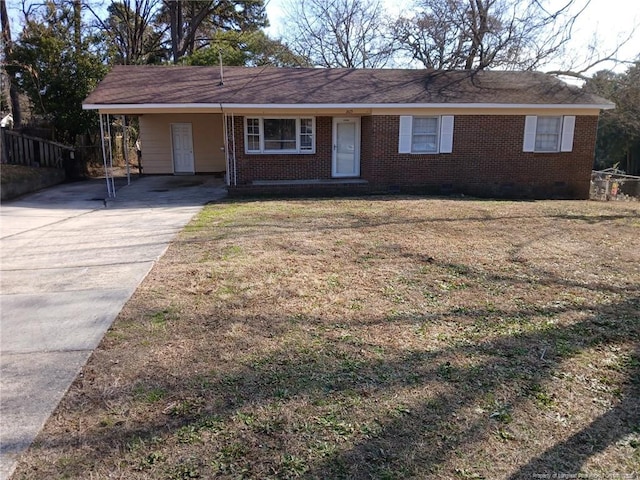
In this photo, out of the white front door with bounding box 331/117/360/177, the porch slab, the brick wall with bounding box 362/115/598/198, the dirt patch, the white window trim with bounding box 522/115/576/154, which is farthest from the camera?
the white front door with bounding box 331/117/360/177

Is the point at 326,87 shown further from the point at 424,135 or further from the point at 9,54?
the point at 9,54

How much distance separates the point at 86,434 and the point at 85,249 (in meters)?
5.20

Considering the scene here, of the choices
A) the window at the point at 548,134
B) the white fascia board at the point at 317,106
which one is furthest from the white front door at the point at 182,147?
the window at the point at 548,134

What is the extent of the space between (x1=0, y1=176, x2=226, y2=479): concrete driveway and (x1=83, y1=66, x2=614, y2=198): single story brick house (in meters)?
3.32

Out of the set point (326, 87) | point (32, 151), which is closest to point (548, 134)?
point (326, 87)

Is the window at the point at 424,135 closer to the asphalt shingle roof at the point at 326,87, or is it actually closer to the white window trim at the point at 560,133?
the asphalt shingle roof at the point at 326,87

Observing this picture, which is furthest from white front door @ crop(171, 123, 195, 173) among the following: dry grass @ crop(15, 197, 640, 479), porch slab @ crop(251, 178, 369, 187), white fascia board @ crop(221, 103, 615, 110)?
dry grass @ crop(15, 197, 640, 479)

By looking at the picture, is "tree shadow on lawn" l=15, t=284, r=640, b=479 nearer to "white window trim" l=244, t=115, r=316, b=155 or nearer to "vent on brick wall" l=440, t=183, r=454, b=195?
"vent on brick wall" l=440, t=183, r=454, b=195

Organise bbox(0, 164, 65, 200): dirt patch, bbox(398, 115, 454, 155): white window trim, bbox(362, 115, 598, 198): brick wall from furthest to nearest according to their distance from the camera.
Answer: bbox(362, 115, 598, 198): brick wall → bbox(398, 115, 454, 155): white window trim → bbox(0, 164, 65, 200): dirt patch

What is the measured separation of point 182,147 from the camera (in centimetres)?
2034

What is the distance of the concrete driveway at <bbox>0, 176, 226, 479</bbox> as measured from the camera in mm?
3260

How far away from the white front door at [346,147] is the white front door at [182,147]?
7261mm

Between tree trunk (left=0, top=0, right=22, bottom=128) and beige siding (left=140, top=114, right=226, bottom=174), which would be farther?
beige siding (left=140, top=114, right=226, bottom=174)

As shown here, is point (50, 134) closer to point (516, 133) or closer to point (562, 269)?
point (516, 133)
